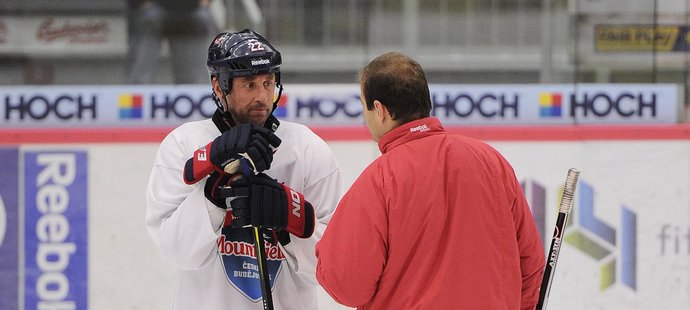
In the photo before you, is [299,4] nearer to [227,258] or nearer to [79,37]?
[79,37]

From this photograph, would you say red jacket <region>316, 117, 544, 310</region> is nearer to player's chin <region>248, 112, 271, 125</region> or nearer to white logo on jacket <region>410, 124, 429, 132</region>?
white logo on jacket <region>410, 124, 429, 132</region>

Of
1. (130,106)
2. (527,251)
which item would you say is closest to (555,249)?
(527,251)

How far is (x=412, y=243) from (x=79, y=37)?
8.00ft

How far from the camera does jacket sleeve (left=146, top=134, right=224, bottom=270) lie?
6.19ft

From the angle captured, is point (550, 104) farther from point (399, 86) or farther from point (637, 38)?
point (399, 86)

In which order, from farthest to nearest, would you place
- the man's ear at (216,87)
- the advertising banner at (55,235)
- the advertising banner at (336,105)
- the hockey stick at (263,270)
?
the advertising banner at (336,105) → the advertising banner at (55,235) → the man's ear at (216,87) → the hockey stick at (263,270)

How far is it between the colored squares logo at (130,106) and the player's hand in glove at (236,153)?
6.55 ft

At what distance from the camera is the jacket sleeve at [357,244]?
5.61ft

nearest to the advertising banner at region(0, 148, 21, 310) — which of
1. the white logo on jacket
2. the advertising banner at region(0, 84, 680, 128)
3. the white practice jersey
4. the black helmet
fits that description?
the advertising banner at region(0, 84, 680, 128)

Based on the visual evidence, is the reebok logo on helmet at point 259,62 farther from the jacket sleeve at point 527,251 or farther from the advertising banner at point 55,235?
the advertising banner at point 55,235

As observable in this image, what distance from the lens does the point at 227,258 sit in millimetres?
2018

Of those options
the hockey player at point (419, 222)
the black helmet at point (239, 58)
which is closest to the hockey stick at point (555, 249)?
the hockey player at point (419, 222)

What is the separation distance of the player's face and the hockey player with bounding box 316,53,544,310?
0.29 metres

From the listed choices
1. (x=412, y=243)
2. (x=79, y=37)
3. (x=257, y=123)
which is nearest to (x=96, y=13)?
(x=79, y=37)
